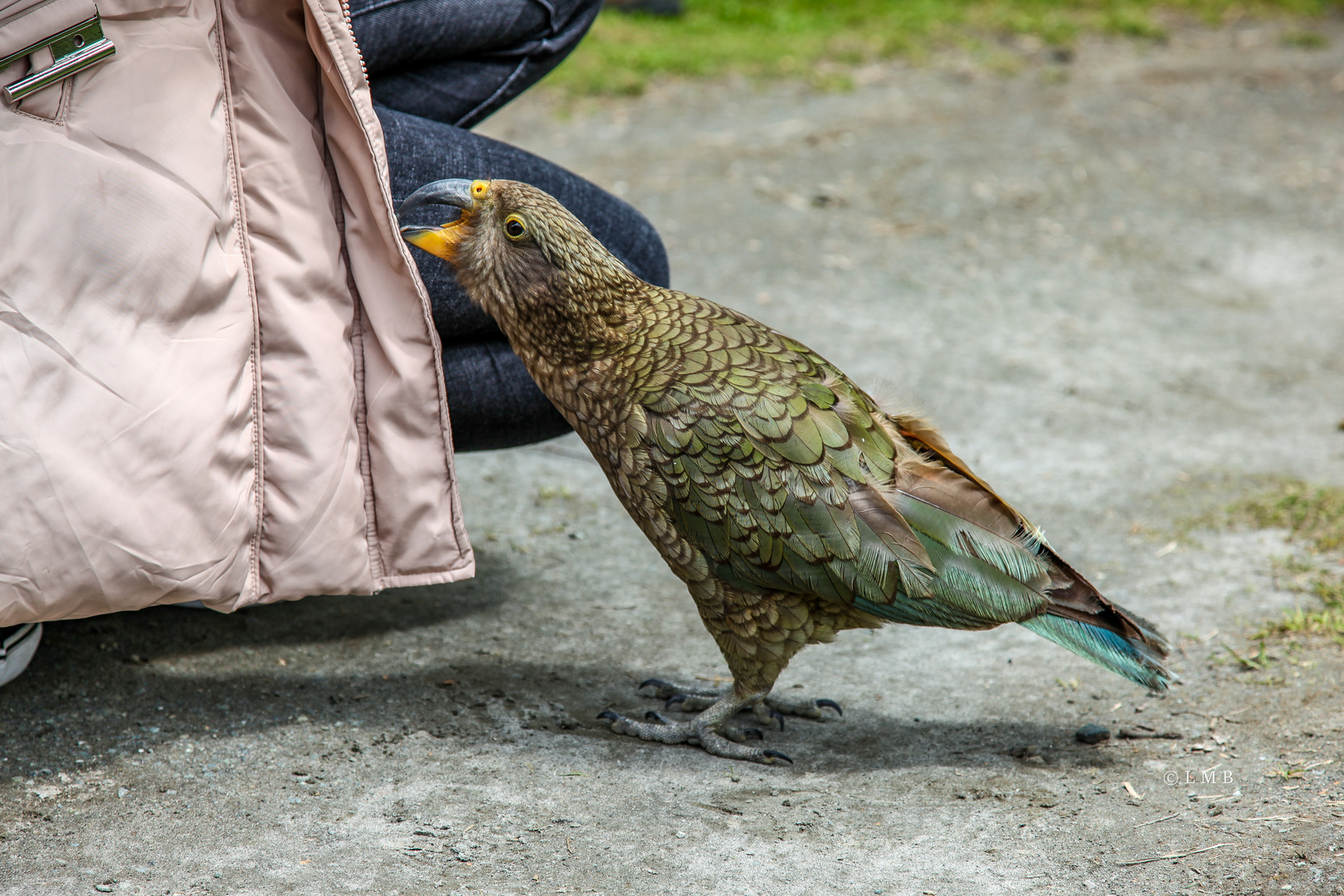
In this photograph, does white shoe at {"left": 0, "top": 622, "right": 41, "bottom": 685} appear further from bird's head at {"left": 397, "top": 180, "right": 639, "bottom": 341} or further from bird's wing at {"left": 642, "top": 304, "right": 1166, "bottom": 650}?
bird's wing at {"left": 642, "top": 304, "right": 1166, "bottom": 650}

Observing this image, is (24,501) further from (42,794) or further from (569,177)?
(569,177)

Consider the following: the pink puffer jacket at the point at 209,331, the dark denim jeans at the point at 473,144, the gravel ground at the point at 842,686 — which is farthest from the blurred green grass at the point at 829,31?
the pink puffer jacket at the point at 209,331

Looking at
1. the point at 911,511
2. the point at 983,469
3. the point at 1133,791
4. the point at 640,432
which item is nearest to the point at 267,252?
the point at 640,432

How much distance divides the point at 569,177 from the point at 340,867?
5.37 ft

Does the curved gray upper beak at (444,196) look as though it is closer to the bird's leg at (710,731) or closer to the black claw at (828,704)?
the bird's leg at (710,731)

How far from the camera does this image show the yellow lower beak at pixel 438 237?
2594 millimetres

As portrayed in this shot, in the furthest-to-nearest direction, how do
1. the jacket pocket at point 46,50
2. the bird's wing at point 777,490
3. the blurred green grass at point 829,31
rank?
the blurred green grass at point 829,31 < the bird's wing at point 777,490 < the jacket pocket at point 46,50

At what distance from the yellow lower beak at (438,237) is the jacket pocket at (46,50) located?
2.22ft

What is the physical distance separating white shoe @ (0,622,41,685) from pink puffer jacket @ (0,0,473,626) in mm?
513

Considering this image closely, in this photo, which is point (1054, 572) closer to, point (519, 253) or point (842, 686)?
point (842, 686)

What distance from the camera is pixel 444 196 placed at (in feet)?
8.36

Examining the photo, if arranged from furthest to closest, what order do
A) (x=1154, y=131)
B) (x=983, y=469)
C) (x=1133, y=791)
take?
(x=1154, y=131) < (x=983, y=469) < (x=1133, y=791)

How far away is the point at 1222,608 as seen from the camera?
3.23 meters

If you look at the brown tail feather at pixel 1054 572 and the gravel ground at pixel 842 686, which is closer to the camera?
the gravel ground at pixel 842 686
